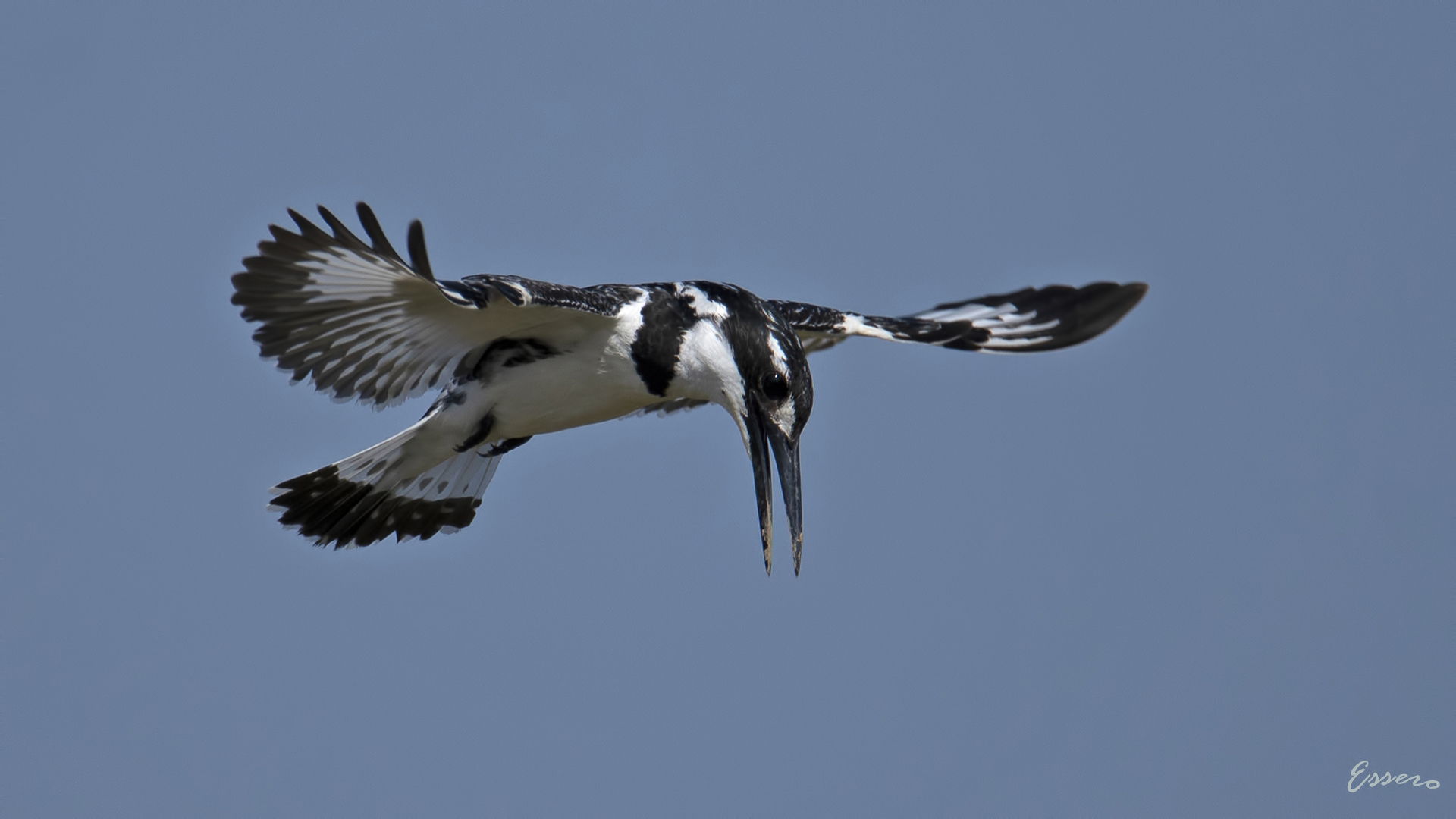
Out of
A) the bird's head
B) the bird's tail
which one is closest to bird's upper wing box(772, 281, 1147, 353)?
the bird's head

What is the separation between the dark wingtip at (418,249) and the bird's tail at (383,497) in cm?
185

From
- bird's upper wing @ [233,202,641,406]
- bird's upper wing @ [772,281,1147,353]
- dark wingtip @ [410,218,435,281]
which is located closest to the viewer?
dark wingtip @ [410,218,435,281]

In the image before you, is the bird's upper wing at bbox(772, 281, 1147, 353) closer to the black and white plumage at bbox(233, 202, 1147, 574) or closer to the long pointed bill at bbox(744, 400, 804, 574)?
the black and white plumage at bbox(233, 202, 1147, 574)

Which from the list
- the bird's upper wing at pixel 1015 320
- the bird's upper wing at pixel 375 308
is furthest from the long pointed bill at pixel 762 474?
the bird's upper wing at pixel 1015 320

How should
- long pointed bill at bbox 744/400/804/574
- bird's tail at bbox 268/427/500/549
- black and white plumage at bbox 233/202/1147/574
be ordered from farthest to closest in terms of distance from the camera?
bird's tail at bbox 268/427/500/549 → long pointed bill at bbox 744/400/804/574 → black and white plumage at bbox 233/202/1147/574

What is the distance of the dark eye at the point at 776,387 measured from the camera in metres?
5.72

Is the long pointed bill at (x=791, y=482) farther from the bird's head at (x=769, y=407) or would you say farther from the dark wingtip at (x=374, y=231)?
the dark wingtip at (x=374, y=231)

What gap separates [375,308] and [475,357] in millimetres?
749

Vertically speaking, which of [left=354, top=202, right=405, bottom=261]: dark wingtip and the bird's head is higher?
[left=354, top=202, right=405, bottom=261]: dark wingtip

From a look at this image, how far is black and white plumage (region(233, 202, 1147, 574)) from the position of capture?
514 cm

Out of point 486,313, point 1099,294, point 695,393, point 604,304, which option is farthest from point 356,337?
point 1099,294

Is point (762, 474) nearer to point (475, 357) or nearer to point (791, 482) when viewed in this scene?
point (791, 482)

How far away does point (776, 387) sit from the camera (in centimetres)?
573

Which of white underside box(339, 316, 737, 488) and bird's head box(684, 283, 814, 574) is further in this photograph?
white underside box(339, 316, 737, 488)
